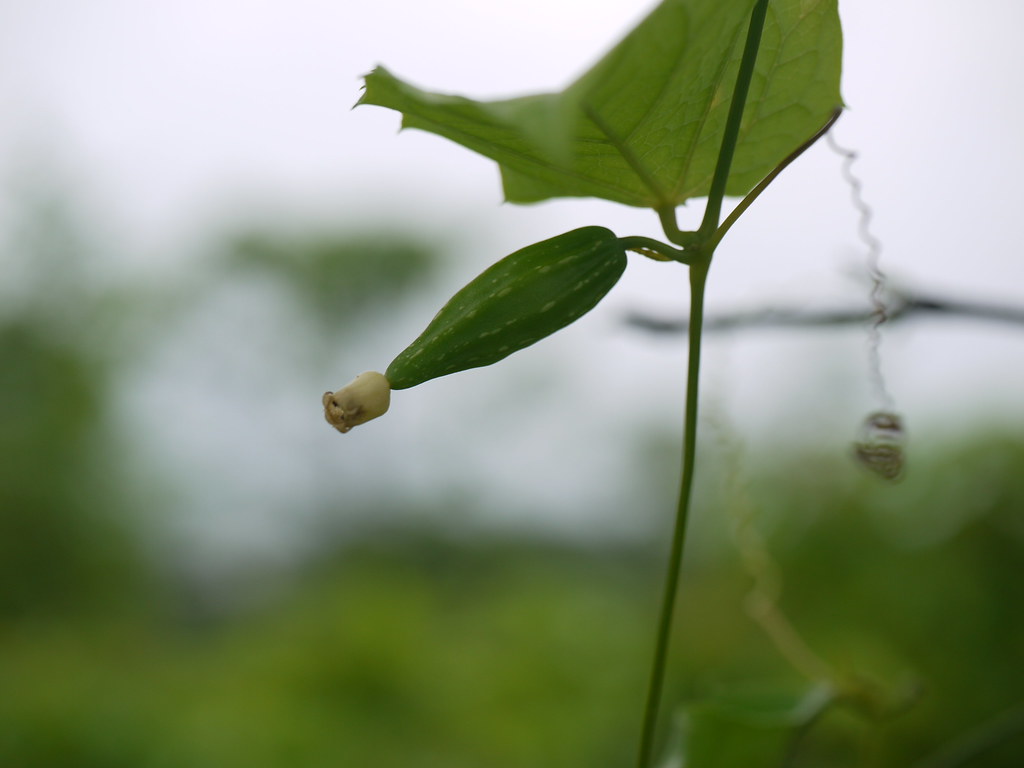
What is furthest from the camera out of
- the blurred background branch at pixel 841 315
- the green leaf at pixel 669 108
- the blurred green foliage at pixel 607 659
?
the blurred green foliage at pixel 607 659

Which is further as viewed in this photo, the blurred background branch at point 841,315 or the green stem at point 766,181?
the blurred background branch at point 841,315

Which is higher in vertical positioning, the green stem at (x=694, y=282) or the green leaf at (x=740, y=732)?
the green stem at (x=694, y=282)

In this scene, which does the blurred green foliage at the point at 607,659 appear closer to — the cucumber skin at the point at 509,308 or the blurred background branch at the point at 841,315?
the blurred background branch at the point at 841,315

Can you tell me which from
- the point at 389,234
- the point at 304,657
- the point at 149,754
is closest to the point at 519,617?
the point at 304,657

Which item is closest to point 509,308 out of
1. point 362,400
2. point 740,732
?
point 362,400

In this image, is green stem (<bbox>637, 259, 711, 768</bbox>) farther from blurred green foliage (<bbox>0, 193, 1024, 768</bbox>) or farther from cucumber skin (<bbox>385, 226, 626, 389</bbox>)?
blurred green foliage (<bbox>0, 193, 1024, 768</bbox>)

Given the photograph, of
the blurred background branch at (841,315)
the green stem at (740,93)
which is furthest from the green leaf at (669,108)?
the blurred background branch at (841,315)
